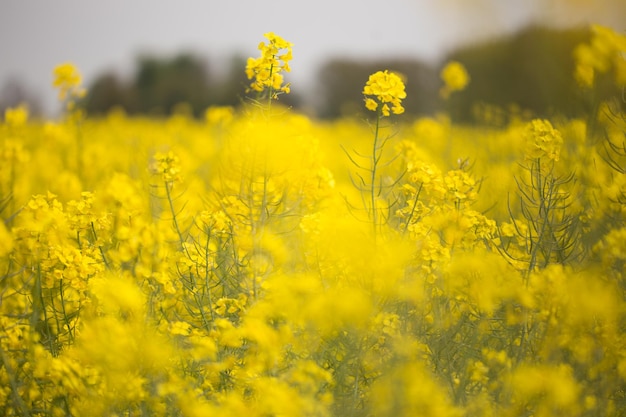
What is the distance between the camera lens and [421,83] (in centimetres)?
1262

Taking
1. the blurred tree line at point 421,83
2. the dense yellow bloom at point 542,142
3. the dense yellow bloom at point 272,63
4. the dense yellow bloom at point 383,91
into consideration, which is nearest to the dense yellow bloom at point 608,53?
the blurred tree line at point 421,83

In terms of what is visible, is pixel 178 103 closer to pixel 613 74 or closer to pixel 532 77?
→ pixel 532 77

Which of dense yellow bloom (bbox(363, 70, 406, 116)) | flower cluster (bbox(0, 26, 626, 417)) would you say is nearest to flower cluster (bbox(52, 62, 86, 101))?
flower cluster (bbox(0, 26, 626, 417))

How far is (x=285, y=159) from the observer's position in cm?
249

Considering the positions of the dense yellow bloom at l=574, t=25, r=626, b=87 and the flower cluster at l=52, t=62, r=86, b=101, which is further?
the flower cluster at l=52, t=62, r=86, b=101

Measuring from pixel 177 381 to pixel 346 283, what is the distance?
79 centimetres

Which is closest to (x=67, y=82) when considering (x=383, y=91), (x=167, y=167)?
(x=167, y=167)

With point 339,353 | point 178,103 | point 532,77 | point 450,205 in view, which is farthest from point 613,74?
point 178,103

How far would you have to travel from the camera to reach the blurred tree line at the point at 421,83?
665cm

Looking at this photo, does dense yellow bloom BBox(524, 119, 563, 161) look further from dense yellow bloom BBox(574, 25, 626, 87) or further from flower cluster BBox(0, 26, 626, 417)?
dense yellow bloom BBox(574, 25, 626, 87)

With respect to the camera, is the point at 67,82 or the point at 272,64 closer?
the point at 272,64

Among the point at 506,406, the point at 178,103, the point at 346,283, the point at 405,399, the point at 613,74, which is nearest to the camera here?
the point at 405,399

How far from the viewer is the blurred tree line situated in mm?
6652

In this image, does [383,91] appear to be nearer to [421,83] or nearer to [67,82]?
[67,82]
